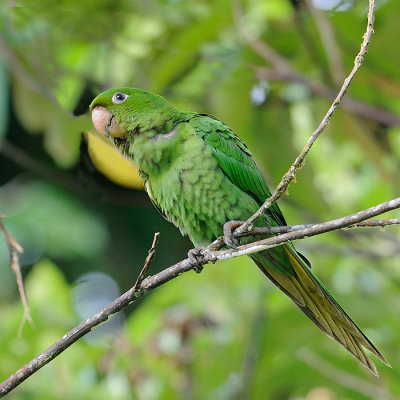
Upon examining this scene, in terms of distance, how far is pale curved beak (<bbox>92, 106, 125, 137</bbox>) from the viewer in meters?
2.61

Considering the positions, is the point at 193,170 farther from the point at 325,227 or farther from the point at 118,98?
the point at 325,227

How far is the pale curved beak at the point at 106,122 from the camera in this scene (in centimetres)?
261

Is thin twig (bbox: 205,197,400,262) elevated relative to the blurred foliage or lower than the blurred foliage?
elevated

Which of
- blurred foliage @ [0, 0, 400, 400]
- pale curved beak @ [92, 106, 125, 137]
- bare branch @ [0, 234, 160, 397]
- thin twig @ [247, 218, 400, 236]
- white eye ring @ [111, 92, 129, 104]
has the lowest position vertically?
blurred foliage @ [0, 0, 400, 400]

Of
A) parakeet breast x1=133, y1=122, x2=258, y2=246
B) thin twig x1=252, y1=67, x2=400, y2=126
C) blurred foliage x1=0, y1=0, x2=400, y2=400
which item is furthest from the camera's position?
thin twig x1=252, y1=67, x2=400, y2=126

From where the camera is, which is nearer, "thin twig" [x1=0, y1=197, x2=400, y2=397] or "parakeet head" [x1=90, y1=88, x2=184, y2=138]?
"thin twig" [x1=0, y1=197, x2=400, y2=397]

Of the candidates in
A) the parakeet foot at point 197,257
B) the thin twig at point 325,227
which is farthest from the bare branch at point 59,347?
the parakeet foot at point 197,257

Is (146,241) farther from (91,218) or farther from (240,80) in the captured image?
(240,80)

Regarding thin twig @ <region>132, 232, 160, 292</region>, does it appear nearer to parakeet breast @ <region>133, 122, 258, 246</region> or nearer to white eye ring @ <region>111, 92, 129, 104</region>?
parakeet breast @ <region>133, 122, 258, 246</region>

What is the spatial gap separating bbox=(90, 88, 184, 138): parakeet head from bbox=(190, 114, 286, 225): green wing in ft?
0.52

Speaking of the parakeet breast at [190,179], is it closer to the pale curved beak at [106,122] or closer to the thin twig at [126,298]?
the pale curved beak at [106,122]

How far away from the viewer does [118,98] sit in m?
2.64

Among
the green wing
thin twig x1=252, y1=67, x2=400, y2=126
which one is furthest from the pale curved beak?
thin twig x1=252, y1=67, x2=400, y2=126

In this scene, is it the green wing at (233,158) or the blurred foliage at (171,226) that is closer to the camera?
the green wing at (233,158)
